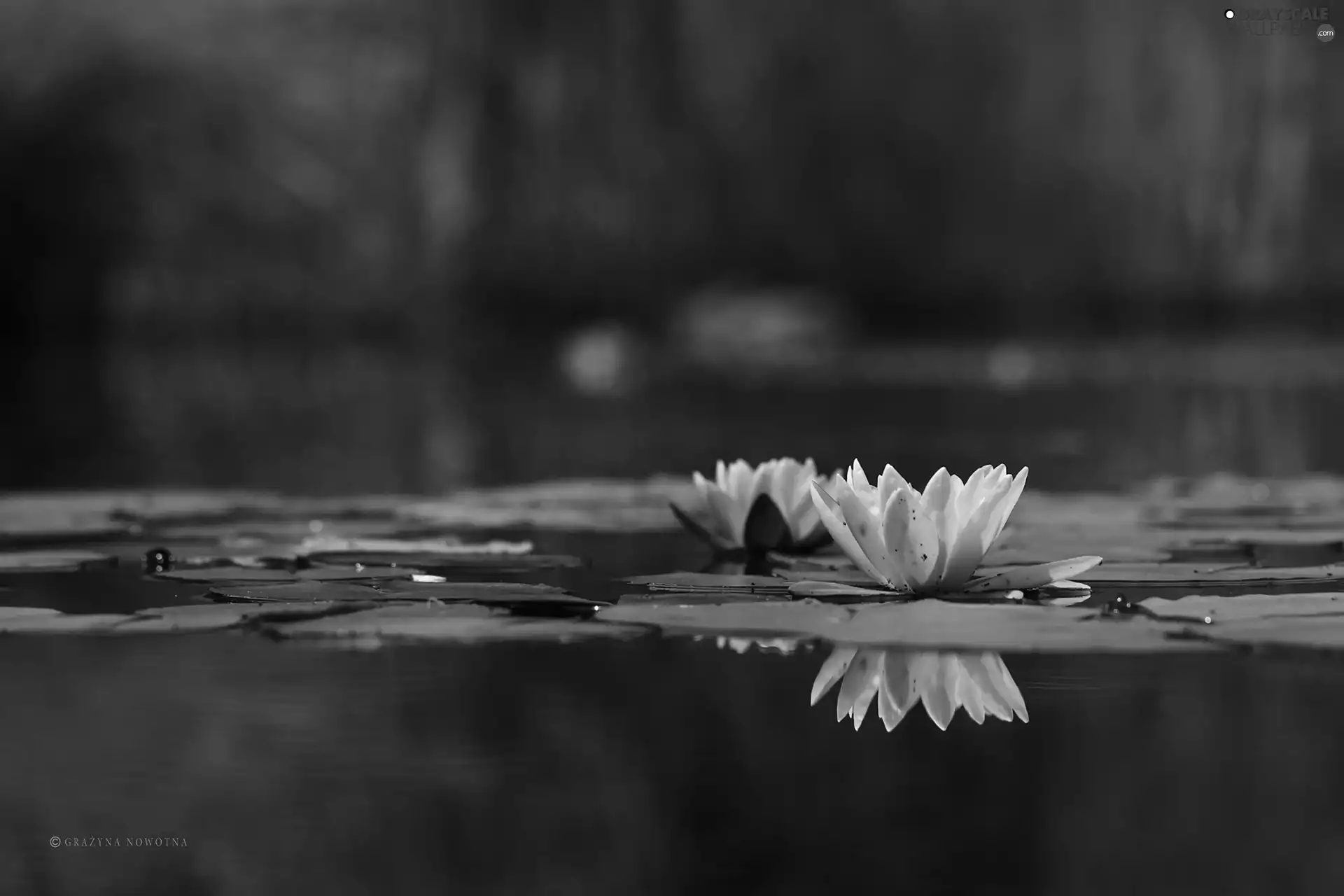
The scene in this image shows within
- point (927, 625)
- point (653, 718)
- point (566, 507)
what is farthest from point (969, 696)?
point (566, 507)

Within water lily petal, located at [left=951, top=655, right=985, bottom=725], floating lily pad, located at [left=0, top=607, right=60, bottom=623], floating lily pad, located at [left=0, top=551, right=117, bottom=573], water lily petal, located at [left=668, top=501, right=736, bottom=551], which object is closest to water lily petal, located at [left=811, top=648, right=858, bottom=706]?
water lily petal, located at [left=951, top=655, right=985, bottom=725]

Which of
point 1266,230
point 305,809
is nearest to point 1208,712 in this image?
point 305,809

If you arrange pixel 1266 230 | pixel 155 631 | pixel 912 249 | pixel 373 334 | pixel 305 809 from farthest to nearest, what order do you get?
1. pixel 373 334
2. pixel 912 249
3. pixel 1266 230
4. pixel 155 631
5. pixel 305 809

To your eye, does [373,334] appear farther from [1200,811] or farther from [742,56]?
[1200,811]

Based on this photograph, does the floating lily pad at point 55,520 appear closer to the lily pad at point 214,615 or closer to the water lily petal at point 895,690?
the lily pad at point 214,615

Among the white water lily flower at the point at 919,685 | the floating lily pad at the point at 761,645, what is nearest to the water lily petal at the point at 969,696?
the white water lily flower at the point at 919,685
